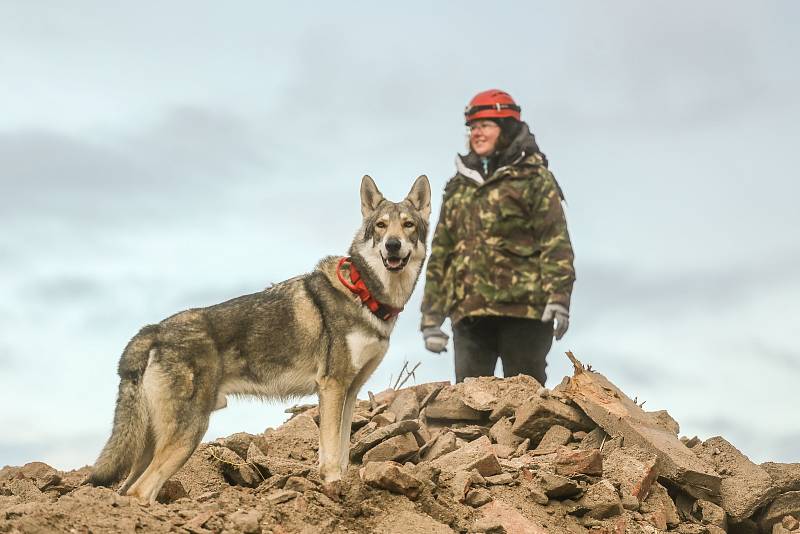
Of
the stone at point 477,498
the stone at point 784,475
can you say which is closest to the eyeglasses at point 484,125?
the stone at point 477,498

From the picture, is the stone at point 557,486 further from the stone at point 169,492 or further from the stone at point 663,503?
the stone at point 169,492

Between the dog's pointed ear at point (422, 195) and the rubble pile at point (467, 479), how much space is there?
2476 mm

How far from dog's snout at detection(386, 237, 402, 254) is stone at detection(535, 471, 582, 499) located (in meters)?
2.77

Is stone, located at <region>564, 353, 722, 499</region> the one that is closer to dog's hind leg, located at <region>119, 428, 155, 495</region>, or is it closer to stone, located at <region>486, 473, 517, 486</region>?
stone, located at <region>486, 473, 517, 486</region>

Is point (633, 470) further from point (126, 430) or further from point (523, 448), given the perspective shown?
point (126, 430)

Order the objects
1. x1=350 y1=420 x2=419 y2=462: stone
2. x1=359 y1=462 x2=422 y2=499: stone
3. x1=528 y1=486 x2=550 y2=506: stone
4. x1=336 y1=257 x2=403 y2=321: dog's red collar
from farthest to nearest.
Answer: x1=350 y1=420 x2=419 y2=462: stone
x1=528 y1=486 x2=550 y2=506: stone
x1=336 y1=257 x2=403 y2=321: dog's red collar
x1=359 y1=462 x2=422 y2=499: stone

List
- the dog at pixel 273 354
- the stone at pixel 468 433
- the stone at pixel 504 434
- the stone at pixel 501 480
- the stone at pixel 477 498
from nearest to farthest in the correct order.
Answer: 1. the dog at pixel 273 354
2. the stone at pixel 477 498
3. the stone at pixel 501 480
4. the stone at pixel 504 434
5. the stone at pixel 468 433

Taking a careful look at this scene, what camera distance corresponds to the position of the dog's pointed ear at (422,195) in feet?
31.6

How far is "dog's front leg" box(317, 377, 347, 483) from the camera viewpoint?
8547 millimetres

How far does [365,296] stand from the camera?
8.98 m

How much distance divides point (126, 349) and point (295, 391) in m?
1.60

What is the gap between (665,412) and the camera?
1281 centimetres

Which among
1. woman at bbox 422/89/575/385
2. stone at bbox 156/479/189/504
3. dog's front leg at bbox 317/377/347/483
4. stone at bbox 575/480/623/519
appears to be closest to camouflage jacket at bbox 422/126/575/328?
woman at bbox 422/89/575/385

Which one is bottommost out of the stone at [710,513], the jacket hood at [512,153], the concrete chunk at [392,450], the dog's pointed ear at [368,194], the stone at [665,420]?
the stone at [710,513]
